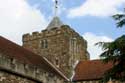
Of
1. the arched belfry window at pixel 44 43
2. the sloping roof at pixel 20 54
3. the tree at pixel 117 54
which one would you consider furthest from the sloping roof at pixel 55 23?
the tree at pixel 117 54

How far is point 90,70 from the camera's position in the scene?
3080cm

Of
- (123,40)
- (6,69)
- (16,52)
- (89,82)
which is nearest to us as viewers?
(123,40)

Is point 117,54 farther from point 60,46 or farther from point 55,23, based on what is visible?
point 55,23

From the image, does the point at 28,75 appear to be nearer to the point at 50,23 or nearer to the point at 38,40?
the point at 38,40

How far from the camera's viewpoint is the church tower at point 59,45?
3109 centimetres

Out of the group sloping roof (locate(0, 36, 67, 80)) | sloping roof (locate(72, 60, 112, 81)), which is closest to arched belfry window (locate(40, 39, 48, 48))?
sloping roof (locate(0, 36, 67, 80))

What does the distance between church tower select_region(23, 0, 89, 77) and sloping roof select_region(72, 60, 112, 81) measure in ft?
1.91

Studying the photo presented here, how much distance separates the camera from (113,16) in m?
13.9

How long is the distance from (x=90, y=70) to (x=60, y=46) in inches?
123

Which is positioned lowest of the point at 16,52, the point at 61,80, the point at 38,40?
the point at 61,80

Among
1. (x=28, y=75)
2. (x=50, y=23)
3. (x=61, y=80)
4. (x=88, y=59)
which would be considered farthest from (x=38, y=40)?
(x=28, y=75)

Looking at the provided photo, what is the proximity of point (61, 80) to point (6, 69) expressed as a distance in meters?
6.58

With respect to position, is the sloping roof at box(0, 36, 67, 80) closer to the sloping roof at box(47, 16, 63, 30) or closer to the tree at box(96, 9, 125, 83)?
the sloping roof at box(47, 16, 63, 30)

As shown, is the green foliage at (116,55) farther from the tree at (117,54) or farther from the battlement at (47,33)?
the battlement at (47,33)
